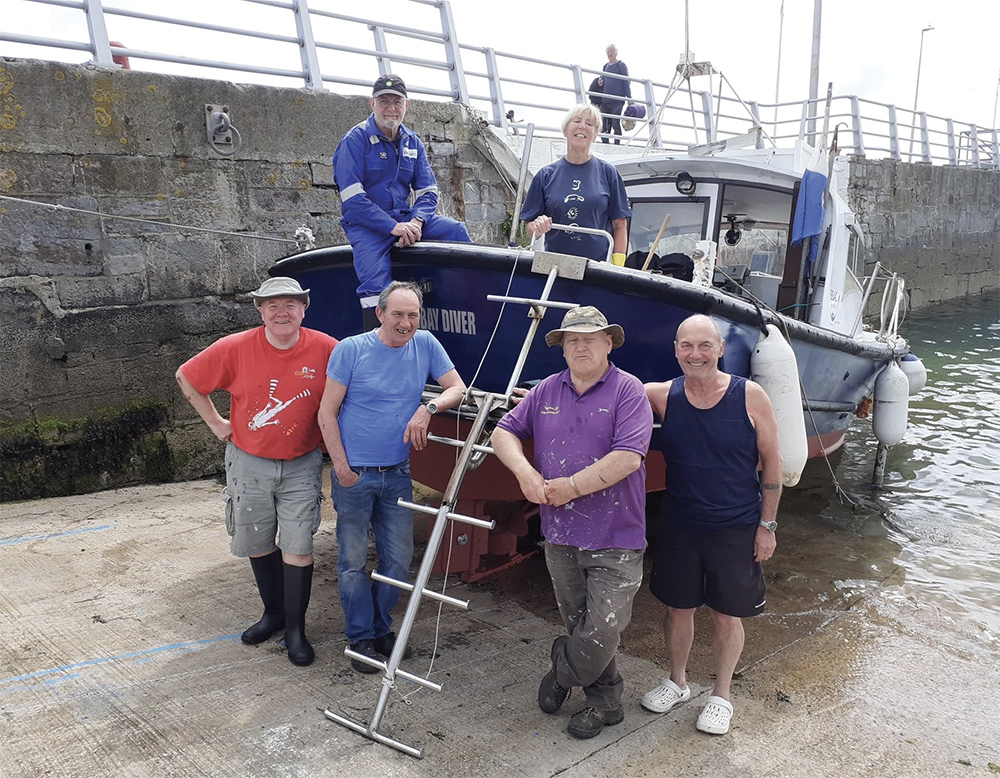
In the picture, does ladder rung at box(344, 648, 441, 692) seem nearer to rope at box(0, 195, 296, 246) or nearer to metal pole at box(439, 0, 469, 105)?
rope at box(0, 195, 296, 246)

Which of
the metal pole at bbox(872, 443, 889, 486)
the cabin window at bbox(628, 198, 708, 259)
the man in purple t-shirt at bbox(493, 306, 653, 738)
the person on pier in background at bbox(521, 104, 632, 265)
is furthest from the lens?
the metal pole at bbox(872, 443, 889, 486)

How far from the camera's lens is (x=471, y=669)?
12.4 ft

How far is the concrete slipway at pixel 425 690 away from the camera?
3012mm

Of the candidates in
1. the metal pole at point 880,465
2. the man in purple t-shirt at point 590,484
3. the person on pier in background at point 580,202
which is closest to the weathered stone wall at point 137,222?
the person on pier in background at point 580,202

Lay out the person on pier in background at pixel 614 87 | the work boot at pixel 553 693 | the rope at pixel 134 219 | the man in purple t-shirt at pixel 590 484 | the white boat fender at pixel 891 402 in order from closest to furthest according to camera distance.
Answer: the man in purple t-shirt at pixel 590 484, the work boot at pixel 553 693, the rope at pixel 134 219, the white boat fender at pixel 891 402, the person on pier in background at pixel 614 87

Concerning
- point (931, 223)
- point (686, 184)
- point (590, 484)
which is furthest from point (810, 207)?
point (931, 223)

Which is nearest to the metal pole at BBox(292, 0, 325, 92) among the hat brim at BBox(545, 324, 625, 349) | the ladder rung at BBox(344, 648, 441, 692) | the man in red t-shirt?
the man in red t-shirt

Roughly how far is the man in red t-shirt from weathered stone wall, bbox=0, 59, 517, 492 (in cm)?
311

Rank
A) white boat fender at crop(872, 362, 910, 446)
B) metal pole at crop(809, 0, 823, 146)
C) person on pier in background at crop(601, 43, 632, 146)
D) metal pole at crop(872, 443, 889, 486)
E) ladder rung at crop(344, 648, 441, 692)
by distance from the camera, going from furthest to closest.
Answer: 1. metal pole at crop(809, 0, 823, 146)
2. person on pier in background at crop(601, 43, 632, 146)
3. metal pole at crop(872, 443, 889, 486)
4. white boat fender at crop(872, 362, 910, 446)
5. ladder rung at crop(344, 648, 441, 692)

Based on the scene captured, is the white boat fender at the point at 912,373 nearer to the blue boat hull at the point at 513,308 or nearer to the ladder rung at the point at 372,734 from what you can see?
the blue boat hull at the point at 513,308

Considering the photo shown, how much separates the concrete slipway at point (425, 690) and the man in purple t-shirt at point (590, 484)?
481mm

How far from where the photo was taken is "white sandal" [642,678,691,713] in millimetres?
3439

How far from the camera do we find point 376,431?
3.55 metres

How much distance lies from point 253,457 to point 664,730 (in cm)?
212
